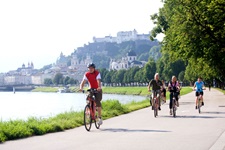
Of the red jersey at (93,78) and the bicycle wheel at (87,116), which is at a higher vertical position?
the red jersey at (93,78)

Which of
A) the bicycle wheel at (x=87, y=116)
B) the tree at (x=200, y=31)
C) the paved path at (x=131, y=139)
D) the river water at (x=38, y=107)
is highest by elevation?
the tree at (x=200, y=31)

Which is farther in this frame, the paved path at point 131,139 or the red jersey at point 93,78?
the red jersey at point 93,78

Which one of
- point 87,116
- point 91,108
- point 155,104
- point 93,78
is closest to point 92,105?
point 91,108

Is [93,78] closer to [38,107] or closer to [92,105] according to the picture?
[92,105]

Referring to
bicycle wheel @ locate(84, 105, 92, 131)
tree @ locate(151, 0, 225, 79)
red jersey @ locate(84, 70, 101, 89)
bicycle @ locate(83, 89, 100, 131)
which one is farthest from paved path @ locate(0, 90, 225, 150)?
tree @ locate(151, 0, 225, 79)

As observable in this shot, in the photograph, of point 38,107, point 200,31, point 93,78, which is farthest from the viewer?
point 38,107

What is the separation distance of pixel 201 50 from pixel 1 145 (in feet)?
76.7

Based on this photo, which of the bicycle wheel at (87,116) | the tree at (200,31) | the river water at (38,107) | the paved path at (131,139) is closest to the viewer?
the paved path at (131,139)

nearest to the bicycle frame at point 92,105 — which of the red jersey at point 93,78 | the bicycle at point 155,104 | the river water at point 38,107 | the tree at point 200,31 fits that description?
the red jersey at point 93,78

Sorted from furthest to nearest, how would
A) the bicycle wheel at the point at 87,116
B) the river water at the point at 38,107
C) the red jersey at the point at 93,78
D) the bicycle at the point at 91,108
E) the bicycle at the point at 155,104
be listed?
1. the river water at the point at 38,107
2. the bicycle at the point at 155,104
3. the red jersey at the point at 93,78
4. the bicycle at the point at 91,108
5. the bicycle wheel at the point at 87,116

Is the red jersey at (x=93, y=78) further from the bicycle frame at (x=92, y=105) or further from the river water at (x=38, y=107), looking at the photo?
the river water at (x=38, y=107)

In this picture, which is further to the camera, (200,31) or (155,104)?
(200,31)

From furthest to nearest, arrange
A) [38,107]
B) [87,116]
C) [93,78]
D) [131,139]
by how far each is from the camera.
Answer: [38,107]
[93,78]
[87,116]
[131,139]

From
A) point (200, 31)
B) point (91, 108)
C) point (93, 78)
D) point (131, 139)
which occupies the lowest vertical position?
point (131, 139)
